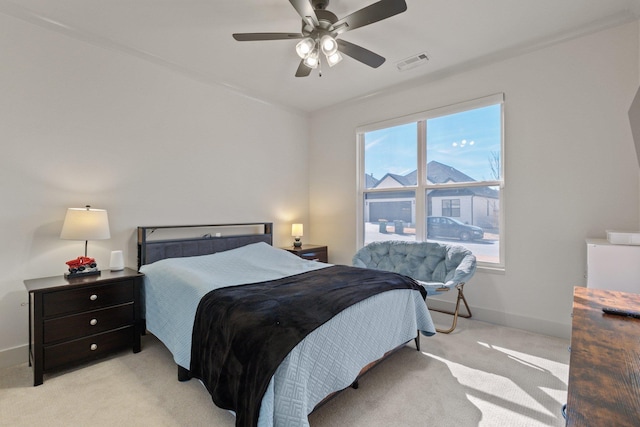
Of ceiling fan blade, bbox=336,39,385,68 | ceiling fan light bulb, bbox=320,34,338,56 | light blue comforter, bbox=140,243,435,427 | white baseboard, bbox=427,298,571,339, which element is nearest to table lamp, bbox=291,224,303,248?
light blue comforter, bbox=140,243,435,427

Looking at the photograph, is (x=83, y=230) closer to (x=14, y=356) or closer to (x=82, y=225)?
(x=82, y=225)

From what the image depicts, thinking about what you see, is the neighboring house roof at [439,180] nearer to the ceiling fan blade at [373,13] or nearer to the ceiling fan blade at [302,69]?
the ceiling fan blade at [302,69]

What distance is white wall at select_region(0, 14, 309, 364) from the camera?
8.09 feet

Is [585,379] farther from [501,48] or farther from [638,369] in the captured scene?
[501,48]

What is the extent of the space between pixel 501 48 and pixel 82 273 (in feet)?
14.6

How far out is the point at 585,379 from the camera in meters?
0.79

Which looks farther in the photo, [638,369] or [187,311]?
[187,311]

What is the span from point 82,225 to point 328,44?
8.03 feet

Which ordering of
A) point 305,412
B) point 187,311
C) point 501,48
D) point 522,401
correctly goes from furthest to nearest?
1. point 501,48
2. point 187,311
3. point 522,401
4. point 305,412

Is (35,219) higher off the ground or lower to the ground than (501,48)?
lower

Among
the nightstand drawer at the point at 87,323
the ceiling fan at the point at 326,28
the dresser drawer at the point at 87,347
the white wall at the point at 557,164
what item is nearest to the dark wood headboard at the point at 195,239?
the nightstand drawer at the point at 87,323

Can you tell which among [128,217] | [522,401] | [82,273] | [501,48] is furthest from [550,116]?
[82,273]

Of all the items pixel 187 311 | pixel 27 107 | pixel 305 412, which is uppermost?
pixel 27 107

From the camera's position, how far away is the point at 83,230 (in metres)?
2.48
